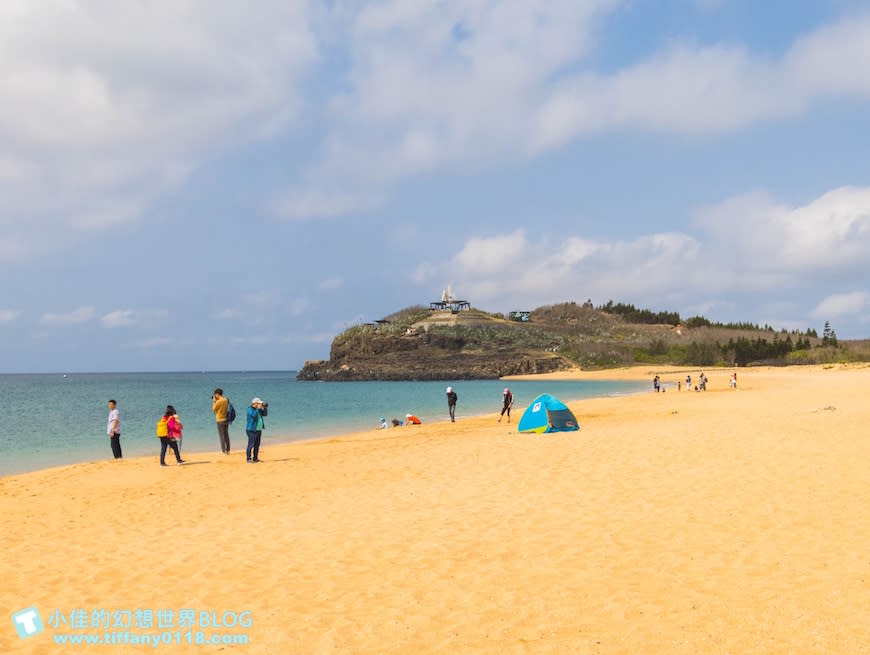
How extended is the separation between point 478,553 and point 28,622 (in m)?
4.95

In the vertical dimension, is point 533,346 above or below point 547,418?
above

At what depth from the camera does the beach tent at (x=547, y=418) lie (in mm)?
19938

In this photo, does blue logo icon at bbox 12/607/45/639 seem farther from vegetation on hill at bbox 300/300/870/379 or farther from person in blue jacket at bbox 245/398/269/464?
vegetation on hill at bbox 300/300/870/379

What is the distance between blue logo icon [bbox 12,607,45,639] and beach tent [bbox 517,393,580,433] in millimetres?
15922

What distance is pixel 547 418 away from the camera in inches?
789

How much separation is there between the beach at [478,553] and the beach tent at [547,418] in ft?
16.6

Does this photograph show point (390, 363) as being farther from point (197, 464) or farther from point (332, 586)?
point (332, 586)

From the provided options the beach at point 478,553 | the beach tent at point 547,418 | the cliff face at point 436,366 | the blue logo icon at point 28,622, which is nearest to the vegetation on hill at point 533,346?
the cliff face at point 436,366

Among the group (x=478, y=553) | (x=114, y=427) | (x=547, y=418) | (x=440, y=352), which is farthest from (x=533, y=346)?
(x=478, y=553)

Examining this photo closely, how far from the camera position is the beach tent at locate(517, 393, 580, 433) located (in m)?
19.9

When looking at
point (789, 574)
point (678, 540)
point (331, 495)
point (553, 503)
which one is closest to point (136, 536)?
point (331, 495)

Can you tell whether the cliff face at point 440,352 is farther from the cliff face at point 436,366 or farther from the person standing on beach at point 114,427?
the person standing on beach at point 114,427

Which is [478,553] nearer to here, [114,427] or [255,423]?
[255,423]

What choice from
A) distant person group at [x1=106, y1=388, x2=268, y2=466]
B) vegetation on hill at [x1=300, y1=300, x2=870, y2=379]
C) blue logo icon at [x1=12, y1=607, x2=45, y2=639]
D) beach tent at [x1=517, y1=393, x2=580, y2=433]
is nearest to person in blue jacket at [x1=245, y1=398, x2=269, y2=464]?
distant person group at [x1=106, y1=388, x2=268, y2=466]
